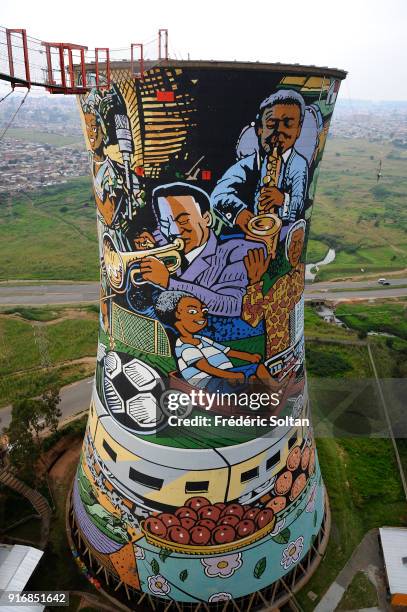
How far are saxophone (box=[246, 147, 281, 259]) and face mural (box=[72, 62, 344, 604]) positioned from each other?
0.02 m

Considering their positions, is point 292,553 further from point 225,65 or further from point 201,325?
point 225,65

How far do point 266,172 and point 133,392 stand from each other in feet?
15.0

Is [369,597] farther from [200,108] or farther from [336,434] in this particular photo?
[200,108]

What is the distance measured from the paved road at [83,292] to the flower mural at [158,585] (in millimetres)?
25002

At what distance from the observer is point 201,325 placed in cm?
796

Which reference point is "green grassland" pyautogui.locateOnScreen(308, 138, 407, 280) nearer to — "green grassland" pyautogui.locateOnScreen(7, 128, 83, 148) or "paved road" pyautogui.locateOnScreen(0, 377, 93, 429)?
"paved road" pyautogui.locateOnScreen(0, 377, 93, 429)

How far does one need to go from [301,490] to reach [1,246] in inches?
1694

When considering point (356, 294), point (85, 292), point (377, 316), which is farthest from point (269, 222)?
point (356, 294)

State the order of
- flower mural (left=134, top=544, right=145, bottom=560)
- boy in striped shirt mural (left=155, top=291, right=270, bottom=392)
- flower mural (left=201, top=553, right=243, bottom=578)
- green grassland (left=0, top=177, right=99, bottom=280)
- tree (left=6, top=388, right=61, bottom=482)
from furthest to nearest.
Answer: green grassland (left=0, top=177, right=99, bottom=280) → tree (left=6, top=388, right=61, bottom=482) → flower mural (left=134, top=544, right=145, bottom=560) → flower mural (left=201, top=553, right=243, bottom=578) → boy in striped shirt mural (left=155, top=291, right=270, bottom=392)

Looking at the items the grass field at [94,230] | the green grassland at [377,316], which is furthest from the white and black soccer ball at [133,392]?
the grass field at [94,230]

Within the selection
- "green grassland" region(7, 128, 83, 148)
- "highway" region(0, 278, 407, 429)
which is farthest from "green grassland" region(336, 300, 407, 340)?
"green grassland" region(7, 128, 83, 148)

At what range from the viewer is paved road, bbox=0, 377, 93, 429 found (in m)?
18.6

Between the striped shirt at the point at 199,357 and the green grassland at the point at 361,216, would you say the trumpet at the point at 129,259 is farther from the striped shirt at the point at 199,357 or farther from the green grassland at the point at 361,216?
the green grassland at the point at 361,216

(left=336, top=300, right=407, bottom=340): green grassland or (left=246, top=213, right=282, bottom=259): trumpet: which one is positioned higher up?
(left=246, top=213, right=282, bottom=259): trumpet
